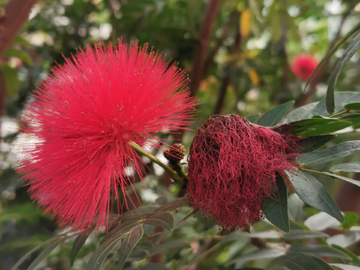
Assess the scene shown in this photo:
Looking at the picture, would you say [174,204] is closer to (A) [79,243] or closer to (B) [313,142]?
(A) [79,243]

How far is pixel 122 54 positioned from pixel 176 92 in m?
0.17

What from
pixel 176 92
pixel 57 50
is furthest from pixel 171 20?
pixel 176 92

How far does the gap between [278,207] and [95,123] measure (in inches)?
18.3

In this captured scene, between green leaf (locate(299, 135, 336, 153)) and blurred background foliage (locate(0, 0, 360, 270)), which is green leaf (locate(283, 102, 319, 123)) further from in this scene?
blurred background foliage (locate(0, 0, 360, 270))

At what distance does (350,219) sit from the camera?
2.68 ft

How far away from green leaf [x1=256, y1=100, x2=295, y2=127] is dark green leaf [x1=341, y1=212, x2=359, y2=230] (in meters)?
0.39

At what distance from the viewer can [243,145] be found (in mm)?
582

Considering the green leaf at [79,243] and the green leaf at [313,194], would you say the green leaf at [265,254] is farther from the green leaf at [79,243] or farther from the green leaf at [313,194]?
the green leaf at [79,243]

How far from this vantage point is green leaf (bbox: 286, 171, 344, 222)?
A: 1.70 ft

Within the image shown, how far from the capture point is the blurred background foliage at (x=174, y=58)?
4.17ft

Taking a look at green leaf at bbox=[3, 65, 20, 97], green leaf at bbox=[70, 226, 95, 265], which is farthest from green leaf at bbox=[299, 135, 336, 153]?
green leaf at bbox=[3, 65, 20, 97]

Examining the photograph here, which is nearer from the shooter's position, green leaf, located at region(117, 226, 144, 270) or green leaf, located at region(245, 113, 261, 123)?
green leaf, located at region(117, 226, 144, 270)

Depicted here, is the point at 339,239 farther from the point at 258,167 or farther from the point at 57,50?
the point at 57,50

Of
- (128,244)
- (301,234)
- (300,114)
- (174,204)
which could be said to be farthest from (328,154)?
(128,244)
